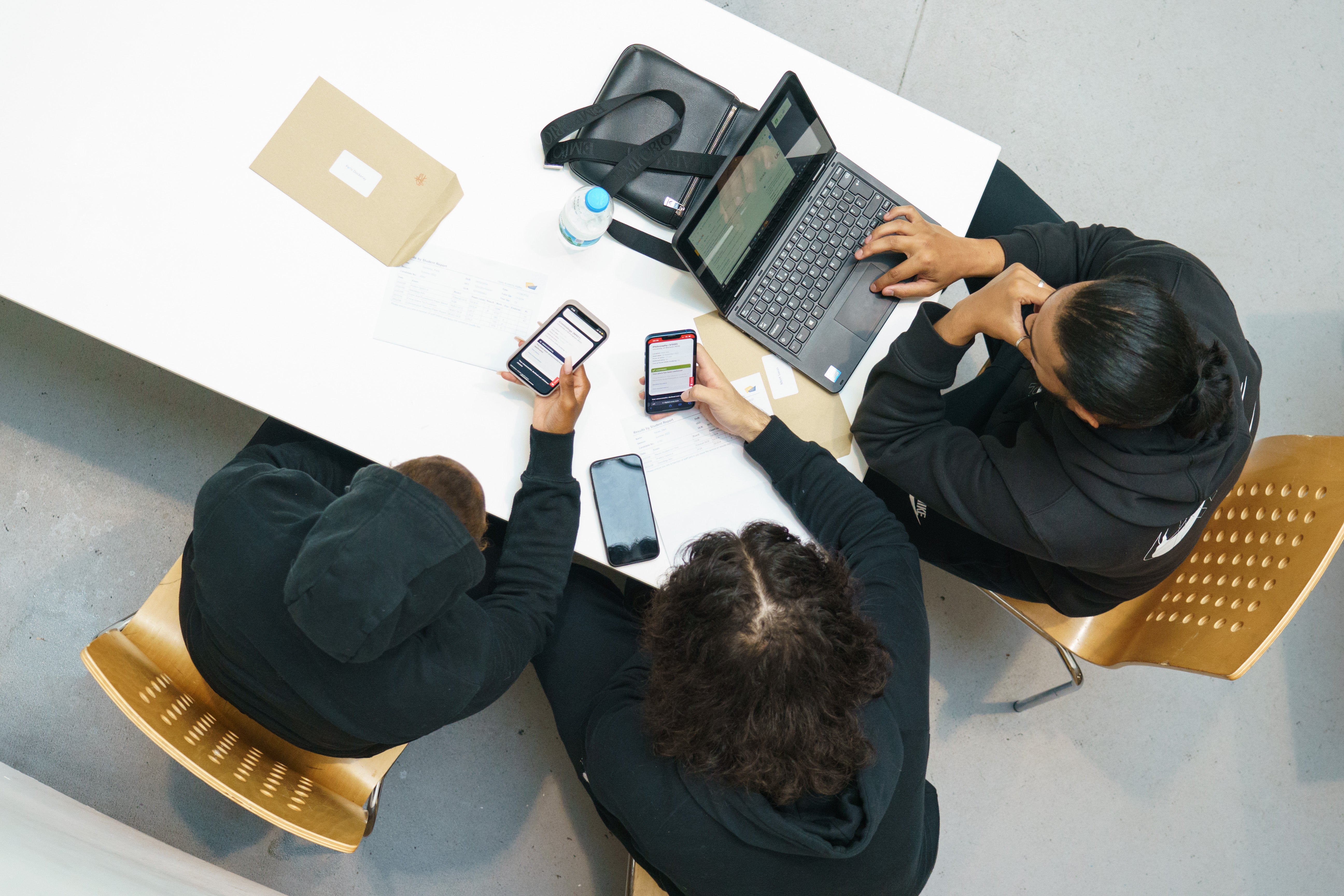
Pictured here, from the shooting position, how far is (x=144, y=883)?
1.07m

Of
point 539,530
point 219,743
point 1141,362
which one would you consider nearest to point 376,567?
point 539,530

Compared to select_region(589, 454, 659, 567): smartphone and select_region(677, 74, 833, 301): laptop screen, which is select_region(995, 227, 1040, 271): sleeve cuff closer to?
select_region(677, 74, 833, 301): laptop screen

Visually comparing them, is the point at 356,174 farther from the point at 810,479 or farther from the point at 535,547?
the point at 810,479

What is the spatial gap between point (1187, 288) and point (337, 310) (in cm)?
136

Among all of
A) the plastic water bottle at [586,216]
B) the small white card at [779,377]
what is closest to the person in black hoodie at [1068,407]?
the small white card at [779,377]

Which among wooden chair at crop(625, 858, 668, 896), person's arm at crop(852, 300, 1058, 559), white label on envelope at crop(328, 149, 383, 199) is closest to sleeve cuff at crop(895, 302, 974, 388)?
person's arm at crop(852, 300, 1058, 559)

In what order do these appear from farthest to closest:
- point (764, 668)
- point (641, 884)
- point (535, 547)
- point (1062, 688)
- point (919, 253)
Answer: point (1062, 688)
point (641, 884)
point (919, 253)
point (535, 547)
point (764, 668)

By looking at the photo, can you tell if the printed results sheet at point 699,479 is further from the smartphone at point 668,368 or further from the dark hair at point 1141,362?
the dark hair at point 1141,362

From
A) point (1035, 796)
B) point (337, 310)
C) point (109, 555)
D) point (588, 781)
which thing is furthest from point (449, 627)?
point (1035, 796)

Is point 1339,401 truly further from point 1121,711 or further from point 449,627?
point 449,627

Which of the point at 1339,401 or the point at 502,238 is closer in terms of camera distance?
the point at 502,238

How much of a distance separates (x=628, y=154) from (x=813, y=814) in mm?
1030

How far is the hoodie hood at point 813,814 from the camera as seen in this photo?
93 cm

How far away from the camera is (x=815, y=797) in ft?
3.20
